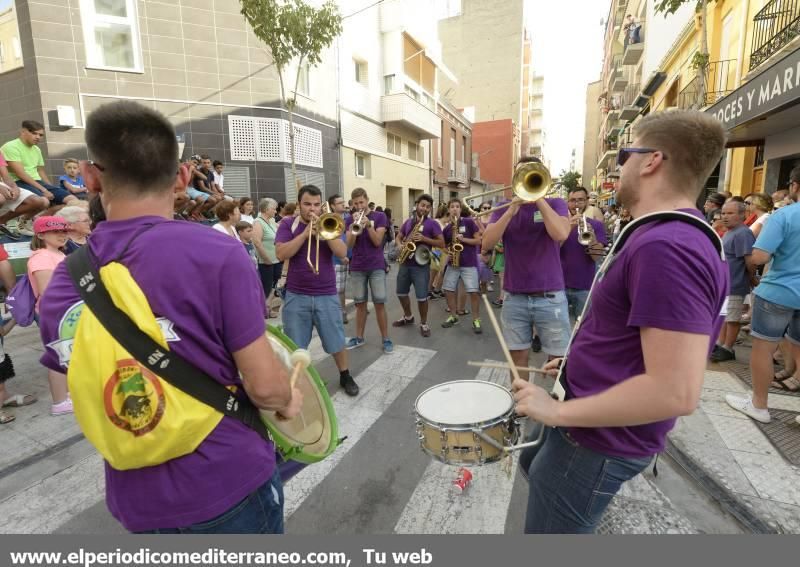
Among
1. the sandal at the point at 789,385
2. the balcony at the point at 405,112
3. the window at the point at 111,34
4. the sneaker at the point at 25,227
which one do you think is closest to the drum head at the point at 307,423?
the sandal at the point at 789,385

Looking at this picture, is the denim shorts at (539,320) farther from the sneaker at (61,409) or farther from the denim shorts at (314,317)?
the sneaker at (61,409)

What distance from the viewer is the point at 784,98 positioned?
549 centimetres

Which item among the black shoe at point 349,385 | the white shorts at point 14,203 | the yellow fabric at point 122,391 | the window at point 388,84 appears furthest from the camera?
the window at point 388,84

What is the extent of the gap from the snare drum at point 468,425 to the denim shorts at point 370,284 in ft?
11.9

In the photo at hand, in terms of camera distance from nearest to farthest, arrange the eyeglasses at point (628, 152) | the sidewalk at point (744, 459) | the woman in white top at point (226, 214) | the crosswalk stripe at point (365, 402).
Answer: the eyeglasses at point (628, 152) → the sidewalk at point (744, 459) → the crosswalk stripe at point (365, 402) → the woman in white top at point (226, 214)

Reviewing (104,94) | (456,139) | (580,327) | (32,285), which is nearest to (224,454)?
(580,327)

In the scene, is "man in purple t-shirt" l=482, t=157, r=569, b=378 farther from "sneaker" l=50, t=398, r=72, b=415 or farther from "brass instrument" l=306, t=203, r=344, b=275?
"sneaker" l=50, t=398, r=72, b=415

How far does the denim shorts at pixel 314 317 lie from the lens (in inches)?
168

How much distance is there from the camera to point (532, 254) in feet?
11.5

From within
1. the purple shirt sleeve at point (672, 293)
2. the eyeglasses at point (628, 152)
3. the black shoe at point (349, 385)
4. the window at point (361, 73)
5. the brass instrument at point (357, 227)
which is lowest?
the black shoe at point (349, 385)

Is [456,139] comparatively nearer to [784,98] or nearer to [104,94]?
[104,94]

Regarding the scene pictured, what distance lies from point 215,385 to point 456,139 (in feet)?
109

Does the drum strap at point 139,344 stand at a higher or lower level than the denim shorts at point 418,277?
higher

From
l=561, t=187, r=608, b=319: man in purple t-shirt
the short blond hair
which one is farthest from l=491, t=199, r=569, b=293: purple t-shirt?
the short blond hair
